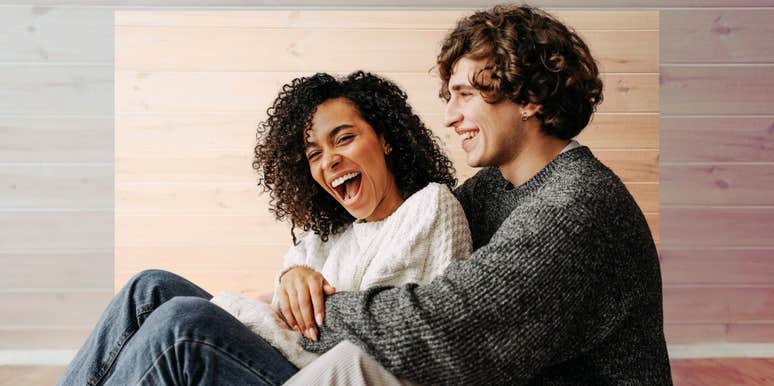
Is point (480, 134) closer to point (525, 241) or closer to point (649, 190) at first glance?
point (525, 241)

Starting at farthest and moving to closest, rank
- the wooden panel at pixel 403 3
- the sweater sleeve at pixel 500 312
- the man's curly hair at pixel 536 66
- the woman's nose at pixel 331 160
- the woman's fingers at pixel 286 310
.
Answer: the wooden panel at pixel 403 3 < the woman's nose at pixel 331 160 < the man's curly hair at pixel 536 66 < the woman's fingers at pixel 286 310 < the sweater sleeve at pixel 500 312

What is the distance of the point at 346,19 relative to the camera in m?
2.62

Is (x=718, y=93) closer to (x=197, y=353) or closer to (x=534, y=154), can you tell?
(x=534, y=154)

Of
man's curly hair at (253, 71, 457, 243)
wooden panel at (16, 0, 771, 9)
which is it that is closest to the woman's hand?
man's curly hair at (253, 71, 457, 243)

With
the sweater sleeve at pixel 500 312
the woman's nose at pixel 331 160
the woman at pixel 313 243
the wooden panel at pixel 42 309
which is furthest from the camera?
the wooden panel at pixel 42 309

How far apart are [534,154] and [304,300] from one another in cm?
Result: 55

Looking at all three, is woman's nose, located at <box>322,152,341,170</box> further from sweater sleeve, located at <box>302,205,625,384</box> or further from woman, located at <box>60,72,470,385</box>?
sweater sleeve, located at <box>302,205,625,384</box>

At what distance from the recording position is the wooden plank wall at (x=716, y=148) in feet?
9.96

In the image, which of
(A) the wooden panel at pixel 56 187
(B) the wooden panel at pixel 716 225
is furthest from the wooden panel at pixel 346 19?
(B) the wooden panel at pixel 716 225

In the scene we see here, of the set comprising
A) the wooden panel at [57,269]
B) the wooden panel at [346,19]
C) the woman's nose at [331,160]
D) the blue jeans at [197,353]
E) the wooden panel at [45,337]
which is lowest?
the wooden panel at [45,337]

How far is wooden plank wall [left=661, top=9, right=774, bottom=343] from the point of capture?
304 cm

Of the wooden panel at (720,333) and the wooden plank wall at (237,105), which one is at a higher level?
the wooden plank wall at (237,105)

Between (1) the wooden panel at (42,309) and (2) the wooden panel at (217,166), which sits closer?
(2) the wooden panel at (217,166)

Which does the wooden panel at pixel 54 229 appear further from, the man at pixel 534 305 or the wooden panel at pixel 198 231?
the man at pixel 534 305
